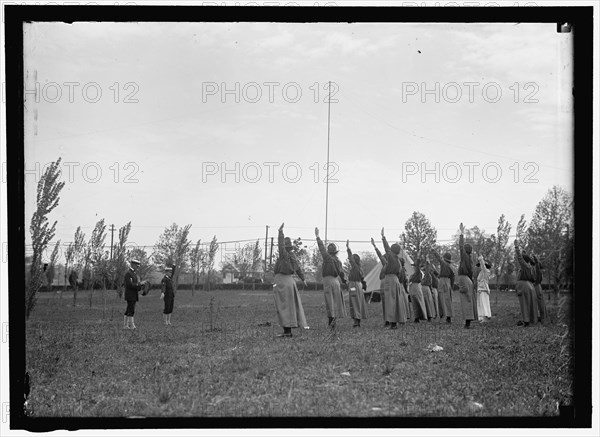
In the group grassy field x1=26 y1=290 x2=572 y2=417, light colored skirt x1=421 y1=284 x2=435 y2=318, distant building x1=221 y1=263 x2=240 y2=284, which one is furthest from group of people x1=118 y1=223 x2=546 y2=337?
distant building x1=221 y1=263 x2=240 y2=284

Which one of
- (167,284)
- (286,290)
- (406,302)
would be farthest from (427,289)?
(286,290)

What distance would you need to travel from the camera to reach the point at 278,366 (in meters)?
9.49

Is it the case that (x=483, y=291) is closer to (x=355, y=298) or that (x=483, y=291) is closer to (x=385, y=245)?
(x=355, y=298)

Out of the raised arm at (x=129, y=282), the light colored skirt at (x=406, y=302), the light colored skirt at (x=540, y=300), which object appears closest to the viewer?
the light colored skirt at (x=540, y=300)

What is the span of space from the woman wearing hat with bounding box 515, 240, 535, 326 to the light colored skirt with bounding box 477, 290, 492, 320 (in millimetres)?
1232

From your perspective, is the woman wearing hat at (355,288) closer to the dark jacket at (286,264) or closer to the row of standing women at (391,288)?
the row of standing women at (391,288)

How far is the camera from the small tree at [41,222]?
27.1 feet

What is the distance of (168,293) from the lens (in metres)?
18.1

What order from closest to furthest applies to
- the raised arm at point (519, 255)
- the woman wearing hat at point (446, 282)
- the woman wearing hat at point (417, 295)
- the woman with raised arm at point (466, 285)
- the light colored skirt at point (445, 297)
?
the raised arm at point (519, 255) < the woman with raised arm at point (466, 285) < the woman wearing hat at point (446, 282) < the light colored skirt at point (445, 297) < the woman wearing hat at point (417, 295)

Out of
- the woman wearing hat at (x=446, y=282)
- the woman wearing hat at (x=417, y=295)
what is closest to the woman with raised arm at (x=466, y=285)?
the woman wearing hat at (x=446, y=282)

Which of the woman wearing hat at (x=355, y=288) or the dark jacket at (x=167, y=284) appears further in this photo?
the dark jacket at (x=167, y=284)

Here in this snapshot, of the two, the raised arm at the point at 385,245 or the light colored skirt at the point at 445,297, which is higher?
the raised arm at the point at 385,245

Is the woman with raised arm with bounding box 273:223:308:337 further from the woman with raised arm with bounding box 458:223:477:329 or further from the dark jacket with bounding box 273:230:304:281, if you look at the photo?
the woman with raised arm with bounding box 458:223:477:329

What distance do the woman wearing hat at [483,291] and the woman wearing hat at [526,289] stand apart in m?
1.22
